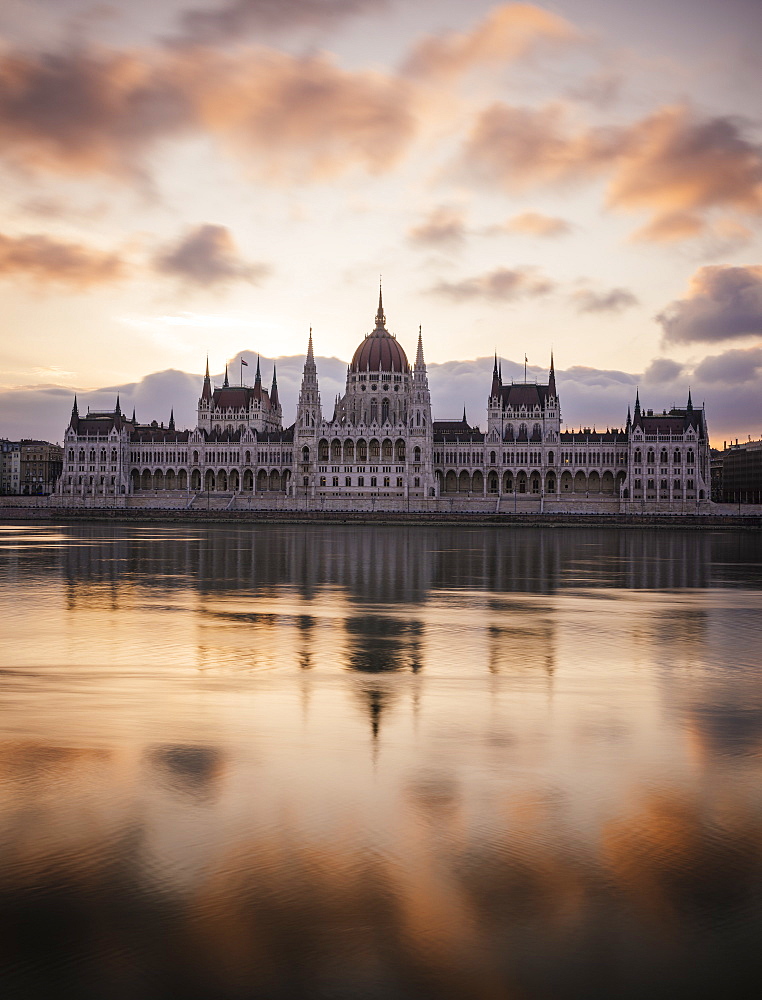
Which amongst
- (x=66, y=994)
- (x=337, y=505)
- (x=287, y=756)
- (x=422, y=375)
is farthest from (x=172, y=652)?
(x=422, y=375)

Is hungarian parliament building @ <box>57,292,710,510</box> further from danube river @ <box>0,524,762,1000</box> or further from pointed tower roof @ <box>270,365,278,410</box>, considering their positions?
danube river @ <box>0,524,762,1000</box>

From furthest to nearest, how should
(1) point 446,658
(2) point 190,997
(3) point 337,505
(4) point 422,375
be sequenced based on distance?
(4) point 422,375
(3) point 337,505
(1) point 446,658
(2) point 190,997

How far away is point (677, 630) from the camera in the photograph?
23578mm

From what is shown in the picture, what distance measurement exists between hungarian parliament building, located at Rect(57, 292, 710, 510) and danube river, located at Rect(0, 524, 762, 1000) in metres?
126

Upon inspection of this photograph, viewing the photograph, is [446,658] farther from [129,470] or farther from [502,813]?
[129,470]

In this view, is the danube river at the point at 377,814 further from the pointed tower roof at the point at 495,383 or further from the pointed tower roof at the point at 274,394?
the pointed tower roof at the point at 274,394

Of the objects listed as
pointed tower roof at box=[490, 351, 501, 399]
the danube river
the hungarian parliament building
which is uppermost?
pointed tower roof at box=[490, 351, 501, 399]

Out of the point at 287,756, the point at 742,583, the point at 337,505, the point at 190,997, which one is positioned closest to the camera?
the point at 190,997

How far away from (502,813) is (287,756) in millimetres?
3044

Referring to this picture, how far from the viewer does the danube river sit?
6.62 metres

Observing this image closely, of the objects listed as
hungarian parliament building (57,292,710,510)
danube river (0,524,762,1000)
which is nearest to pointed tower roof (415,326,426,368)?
hungarian parliament building (57,292,710,510)

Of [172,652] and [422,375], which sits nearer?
[172,652]

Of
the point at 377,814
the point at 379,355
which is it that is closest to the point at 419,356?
the point at 379,355

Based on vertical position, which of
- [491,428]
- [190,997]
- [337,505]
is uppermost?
[491,428]
